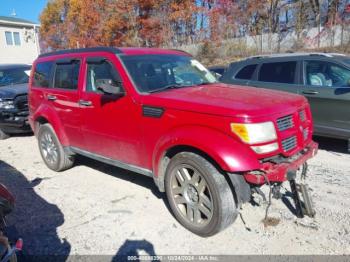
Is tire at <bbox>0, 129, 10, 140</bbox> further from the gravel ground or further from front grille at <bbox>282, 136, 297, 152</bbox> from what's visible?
front grille at <bbox>282, 136, 297, 152</bbox>

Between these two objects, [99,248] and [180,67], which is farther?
[180,67]

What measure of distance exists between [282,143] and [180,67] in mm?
1921

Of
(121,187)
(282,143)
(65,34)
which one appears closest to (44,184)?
(121,187)

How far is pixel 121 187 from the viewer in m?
4.91

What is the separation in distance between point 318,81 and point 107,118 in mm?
3923

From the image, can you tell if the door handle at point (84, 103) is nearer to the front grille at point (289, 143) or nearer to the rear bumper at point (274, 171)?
the rear bumper at point (274, 171)

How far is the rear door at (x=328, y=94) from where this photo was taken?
560 centimetres

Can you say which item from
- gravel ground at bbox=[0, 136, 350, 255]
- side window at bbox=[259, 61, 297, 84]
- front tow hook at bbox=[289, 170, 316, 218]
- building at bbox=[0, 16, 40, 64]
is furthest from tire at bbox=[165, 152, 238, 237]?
building at bbox=[0, 16, 40, 64]

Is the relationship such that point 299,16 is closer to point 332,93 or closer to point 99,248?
point 332,93

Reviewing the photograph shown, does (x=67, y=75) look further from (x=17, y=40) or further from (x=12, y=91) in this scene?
(x=17, y=40)

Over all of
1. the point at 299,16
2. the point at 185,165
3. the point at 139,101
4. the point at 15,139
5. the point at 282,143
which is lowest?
the point at 15,139

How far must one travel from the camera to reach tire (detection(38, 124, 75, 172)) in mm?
5488

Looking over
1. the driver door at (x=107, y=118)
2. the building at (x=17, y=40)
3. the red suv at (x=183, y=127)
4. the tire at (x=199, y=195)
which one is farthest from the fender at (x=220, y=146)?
the building at (x=17, y=40)

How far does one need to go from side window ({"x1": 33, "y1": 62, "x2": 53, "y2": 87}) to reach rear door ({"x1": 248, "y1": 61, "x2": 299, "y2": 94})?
3811 mm
